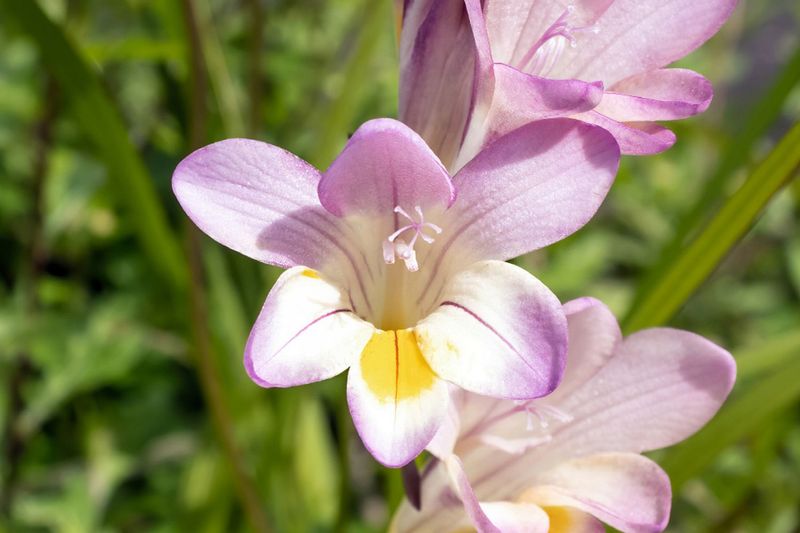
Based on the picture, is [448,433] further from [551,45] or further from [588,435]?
[551,45]

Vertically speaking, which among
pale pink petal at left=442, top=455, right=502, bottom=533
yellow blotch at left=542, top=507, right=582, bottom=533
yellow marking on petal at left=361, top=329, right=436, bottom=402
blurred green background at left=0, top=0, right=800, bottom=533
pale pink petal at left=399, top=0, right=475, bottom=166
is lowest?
blurred green background at left=0, top=0, right=800, bottom=533

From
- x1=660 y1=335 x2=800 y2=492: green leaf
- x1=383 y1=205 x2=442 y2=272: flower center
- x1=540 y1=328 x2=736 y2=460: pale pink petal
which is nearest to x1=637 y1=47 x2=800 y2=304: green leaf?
x1=660 y1=335 x2=800 y2=492: green leaf

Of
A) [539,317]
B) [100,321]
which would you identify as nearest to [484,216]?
[539,317]

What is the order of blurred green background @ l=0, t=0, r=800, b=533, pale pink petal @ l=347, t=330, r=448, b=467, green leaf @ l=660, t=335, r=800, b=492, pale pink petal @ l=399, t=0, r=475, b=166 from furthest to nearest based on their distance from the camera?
blurred green background @ l=0, t=0, r=800, b=533 → green leaf @ l=660, t=335, r=800, b=492 → pale pink petal @ l=399, t=0, r=475, b=166 → pale pink petal @ l=347, t=330, r=448, b=467

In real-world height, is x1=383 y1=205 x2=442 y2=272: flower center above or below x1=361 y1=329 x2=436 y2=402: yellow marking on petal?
above

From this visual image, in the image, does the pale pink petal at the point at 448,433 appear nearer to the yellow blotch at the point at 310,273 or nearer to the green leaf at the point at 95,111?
the yellow blotch at the point at 310,273

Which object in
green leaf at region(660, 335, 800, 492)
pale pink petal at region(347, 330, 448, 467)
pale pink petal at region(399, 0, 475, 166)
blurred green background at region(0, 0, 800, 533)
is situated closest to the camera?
pale pink petal at region(347, 330, 448, 467)

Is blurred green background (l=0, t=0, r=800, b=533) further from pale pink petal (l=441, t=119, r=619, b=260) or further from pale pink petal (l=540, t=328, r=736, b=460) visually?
pale pink petal (l=441, t=119, r=619, b=260)

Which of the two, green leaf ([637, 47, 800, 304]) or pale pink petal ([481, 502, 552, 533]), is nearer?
pale pink petal ([481, 502, 552, 533])
